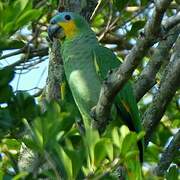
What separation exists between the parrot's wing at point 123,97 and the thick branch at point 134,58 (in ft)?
2.33

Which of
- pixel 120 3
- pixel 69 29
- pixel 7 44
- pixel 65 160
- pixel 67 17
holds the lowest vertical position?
pixel 69 29

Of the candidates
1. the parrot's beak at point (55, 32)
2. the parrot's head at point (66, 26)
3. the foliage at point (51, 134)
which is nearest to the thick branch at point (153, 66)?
the parrot's head at point (66, 26)

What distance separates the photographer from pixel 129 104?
2.97 m

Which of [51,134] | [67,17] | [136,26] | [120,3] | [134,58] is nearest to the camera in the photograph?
[51,134]

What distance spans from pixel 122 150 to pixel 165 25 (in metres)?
0.58

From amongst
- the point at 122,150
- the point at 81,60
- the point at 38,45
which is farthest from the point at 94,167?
the point at 38,45

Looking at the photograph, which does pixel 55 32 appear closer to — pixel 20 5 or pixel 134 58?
pixel 134 58

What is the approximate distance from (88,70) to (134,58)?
1.10m

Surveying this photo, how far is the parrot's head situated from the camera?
125 inches

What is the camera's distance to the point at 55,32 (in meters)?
3.41

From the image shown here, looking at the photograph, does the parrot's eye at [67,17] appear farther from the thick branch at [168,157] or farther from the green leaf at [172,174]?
the green leaf at [172,174]

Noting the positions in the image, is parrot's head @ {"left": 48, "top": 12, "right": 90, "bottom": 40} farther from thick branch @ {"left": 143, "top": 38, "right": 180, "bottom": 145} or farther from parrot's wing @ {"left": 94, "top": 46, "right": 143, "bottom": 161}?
thick branch @ {"left": 143, "top": 38, "right": 180, "bottom": 145}

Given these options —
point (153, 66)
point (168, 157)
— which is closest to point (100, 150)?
point (168, 157)

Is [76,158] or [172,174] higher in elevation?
[76,158]
